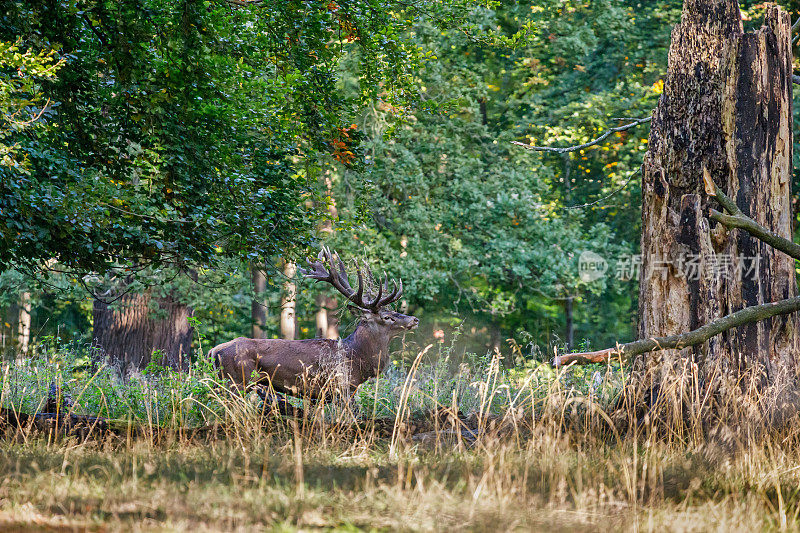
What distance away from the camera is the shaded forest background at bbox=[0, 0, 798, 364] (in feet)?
23.2

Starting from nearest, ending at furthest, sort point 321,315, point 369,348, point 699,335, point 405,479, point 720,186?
point 405,479 → point 699,335 → point 720,186 → point 369,348 → point 321,315

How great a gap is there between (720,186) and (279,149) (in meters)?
4.61

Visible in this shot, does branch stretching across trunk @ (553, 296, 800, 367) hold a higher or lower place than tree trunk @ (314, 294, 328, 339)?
lower

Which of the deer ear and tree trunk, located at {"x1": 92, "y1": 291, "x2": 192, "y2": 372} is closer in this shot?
the deer ear

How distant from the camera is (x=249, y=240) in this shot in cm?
788

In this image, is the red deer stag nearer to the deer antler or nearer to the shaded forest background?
the deer antler

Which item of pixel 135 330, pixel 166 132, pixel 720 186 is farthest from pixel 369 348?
pixel 135 330

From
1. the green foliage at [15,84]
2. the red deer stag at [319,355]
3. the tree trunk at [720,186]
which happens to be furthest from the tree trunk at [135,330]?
the tree trunk at [720,186]

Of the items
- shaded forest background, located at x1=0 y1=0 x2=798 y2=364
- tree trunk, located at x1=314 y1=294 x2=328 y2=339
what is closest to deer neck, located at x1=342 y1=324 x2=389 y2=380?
shaded forest background, located at x1=0 y1=0 x2=798 y2=364

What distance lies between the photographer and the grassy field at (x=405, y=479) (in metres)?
4.13

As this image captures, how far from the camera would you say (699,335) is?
6.12 metres

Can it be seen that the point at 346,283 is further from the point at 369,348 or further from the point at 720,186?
the point at 720,186

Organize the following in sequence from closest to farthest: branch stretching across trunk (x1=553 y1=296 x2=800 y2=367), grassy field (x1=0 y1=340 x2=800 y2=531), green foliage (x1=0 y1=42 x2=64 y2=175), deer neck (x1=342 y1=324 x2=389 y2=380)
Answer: grassy field (x1=0 y1=340 x2=800 y2=531) → branch stretching across trunk (x1=553 y1=296 x2=800 y2=367) → green foliage (x1=0 y1=42 x2=64 y2=175) → deer neck (x1=342 y1=324 x2=389 y2=380)

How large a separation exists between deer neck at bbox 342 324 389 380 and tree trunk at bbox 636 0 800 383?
2.86 m
